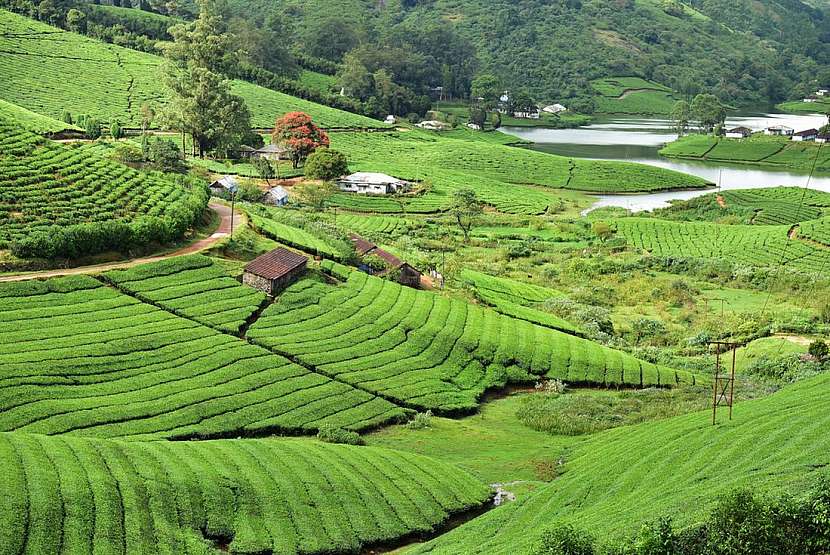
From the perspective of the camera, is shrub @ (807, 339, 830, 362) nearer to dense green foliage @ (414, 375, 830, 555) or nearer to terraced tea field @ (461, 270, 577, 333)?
dense green foliage @ (414, 375, 830, 555)

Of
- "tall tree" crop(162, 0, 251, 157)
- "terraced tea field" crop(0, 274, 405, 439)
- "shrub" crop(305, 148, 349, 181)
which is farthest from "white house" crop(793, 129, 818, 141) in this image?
"terraced tea field" crop(0, 274, 405, 439)

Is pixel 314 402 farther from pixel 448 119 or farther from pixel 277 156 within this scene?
pixel 448 119

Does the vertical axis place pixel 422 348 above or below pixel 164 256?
below

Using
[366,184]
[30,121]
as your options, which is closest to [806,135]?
[366,184]

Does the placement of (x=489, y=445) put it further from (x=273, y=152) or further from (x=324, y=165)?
(x=273, y=152)

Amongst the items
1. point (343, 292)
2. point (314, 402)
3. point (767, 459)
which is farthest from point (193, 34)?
point (767, 459)
